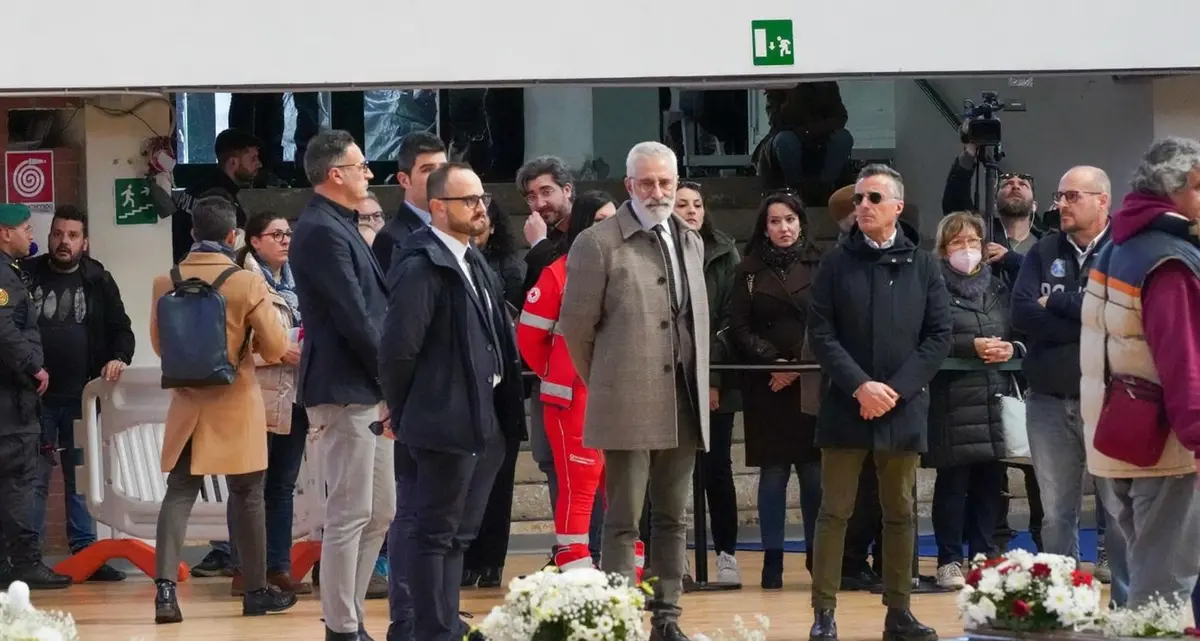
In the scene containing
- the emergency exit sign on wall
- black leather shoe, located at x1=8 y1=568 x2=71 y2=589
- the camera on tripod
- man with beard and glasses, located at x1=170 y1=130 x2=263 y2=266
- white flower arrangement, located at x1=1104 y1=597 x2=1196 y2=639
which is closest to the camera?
white flower arrangement, located at x1=1104 y1=597 x2=1196 y2=639

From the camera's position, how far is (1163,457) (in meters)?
5.31

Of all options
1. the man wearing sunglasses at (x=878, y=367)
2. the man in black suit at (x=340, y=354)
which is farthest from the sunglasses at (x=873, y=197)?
the man in black suit at (x=340, y=354)

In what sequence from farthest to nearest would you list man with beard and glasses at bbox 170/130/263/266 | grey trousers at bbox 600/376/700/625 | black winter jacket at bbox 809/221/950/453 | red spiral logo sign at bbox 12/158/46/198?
man with beard and glasses at bbox 170/130/263/266
red spiral logo sign at bbox 12/158/46/198
black winter jacket at bbox 809/221/950/453
grey trousers at bbox 600/376/700/625

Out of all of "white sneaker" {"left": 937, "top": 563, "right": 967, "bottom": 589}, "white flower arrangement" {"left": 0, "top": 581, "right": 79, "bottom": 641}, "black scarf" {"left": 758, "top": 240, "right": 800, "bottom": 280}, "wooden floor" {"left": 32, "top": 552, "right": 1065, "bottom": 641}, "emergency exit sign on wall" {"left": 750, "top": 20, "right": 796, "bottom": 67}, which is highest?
"emergency exit sign on wall" {"left": 750, "top": 20, "right": 796, "bottom": 67}

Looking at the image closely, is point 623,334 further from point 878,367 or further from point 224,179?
point 224,179

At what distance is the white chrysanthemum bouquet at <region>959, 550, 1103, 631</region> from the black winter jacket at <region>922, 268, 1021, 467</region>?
2.09m

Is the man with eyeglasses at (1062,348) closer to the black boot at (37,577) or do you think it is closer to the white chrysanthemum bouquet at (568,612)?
the white chrysanthemum bouquet at (568,612)

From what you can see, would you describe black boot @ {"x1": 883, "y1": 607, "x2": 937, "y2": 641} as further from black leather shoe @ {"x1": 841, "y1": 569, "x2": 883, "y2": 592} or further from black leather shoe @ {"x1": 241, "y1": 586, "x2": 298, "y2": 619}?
black leather shoe @ {"x1": 241, "y1": 586, "x2": 298, "y2": 619}

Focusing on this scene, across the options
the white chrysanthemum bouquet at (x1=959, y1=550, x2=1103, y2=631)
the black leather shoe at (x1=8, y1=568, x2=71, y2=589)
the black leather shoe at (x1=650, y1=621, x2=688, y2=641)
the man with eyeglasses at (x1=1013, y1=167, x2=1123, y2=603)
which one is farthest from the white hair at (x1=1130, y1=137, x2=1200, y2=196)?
the black leather shoe at (x1=8, y1=568, x2=71, y2=589)

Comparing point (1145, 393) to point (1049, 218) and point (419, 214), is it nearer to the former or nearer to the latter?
point (419, 214)

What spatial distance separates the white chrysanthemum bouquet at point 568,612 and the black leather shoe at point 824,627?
170cm

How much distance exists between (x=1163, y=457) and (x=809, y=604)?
232 centimetres

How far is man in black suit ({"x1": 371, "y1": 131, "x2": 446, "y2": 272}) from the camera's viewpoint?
21.2 ft

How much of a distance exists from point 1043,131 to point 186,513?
19.2 ft
